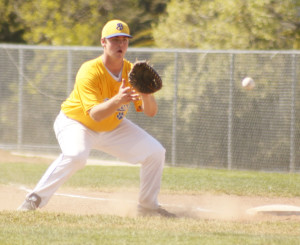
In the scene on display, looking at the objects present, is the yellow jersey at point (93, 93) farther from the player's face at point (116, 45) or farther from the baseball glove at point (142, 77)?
the baseball glove at point (142, 77)

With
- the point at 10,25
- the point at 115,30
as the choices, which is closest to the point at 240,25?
the point at 115,30

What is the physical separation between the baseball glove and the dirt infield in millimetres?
1511

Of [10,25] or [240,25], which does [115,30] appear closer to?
[240,25]

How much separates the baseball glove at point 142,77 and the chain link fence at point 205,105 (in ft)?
19.8

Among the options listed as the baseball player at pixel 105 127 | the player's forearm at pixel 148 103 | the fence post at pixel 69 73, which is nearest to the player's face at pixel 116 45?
the baseball player at pixel 105 127

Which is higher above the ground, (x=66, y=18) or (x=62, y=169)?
(x=62, y=169)

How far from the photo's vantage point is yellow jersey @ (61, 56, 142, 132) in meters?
6.01

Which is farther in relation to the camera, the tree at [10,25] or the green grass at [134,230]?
the tree at [10,25]

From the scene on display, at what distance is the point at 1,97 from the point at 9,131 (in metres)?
0.81

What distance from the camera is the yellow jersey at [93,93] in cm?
601

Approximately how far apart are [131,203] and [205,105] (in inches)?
199

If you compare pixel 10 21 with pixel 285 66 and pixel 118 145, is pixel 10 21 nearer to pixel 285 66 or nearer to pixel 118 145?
pixel 285 66

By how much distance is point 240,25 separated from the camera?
13258mm

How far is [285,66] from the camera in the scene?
1156cm
